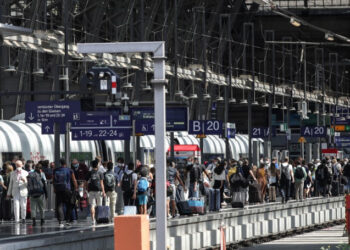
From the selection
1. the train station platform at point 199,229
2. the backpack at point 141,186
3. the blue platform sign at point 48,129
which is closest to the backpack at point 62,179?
the train station platform at point 199,229

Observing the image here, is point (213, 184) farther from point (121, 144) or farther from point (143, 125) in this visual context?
point (121, 144)

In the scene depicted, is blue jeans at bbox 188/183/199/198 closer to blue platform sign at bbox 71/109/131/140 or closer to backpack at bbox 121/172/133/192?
backpack at bbox 121/172/133/192

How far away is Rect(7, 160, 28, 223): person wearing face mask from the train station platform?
0.54 metres

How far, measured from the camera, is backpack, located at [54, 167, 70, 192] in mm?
30906

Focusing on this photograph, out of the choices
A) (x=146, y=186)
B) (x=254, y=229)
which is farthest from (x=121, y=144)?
(x=146, y=186)

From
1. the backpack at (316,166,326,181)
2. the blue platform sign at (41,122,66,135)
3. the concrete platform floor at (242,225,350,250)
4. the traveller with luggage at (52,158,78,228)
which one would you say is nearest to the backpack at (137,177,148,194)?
the traveller with luggage at (52,158,78,228)

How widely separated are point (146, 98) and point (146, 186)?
56381mm

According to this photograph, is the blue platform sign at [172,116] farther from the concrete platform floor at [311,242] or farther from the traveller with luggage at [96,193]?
the traveller with luggage at [96,193]

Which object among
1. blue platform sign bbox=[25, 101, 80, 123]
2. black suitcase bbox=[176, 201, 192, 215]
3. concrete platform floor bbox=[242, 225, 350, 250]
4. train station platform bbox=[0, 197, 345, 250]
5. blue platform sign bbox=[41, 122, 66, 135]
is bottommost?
concrete platform floor bbox=[242, 225, 350, 250]

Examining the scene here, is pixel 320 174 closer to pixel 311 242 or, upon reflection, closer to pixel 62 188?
pixel 311 242

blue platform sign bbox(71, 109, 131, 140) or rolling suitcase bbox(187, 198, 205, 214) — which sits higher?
blue platform sign bbox(71, 109, 131, 140)

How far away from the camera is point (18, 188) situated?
33.4 meters

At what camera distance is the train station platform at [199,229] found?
23406mm

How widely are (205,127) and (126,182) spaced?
23.7m
